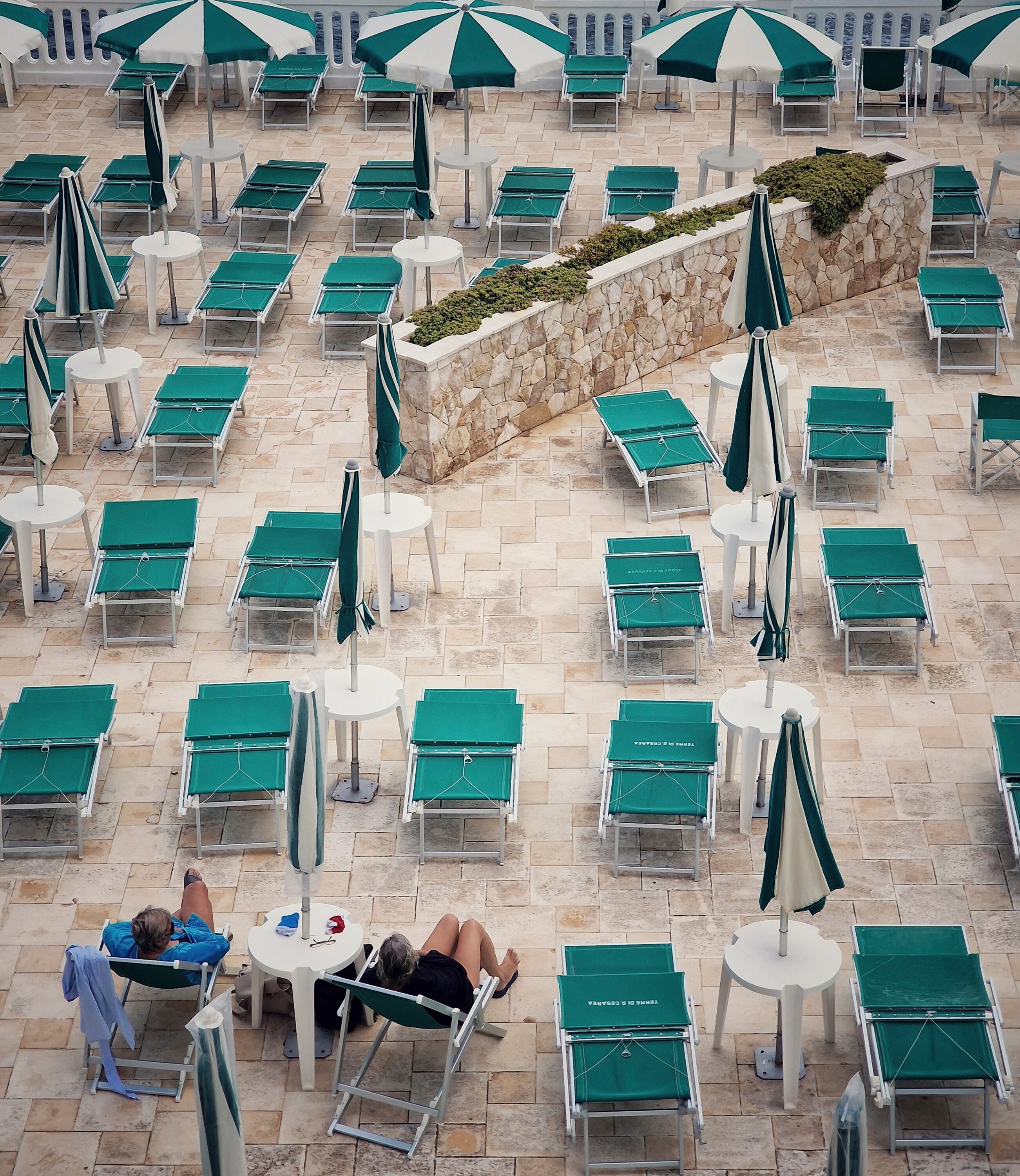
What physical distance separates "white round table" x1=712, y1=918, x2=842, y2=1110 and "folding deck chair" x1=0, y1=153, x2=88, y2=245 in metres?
12.7

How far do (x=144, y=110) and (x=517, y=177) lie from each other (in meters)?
4.18

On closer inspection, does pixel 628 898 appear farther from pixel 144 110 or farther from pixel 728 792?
pixel 144 110

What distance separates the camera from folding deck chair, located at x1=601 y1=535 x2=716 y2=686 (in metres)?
12.5

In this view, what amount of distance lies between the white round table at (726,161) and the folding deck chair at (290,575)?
23.3 ft

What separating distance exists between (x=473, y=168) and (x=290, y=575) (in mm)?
7094

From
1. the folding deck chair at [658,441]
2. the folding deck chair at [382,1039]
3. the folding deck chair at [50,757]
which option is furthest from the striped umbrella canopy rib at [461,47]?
the folding deck chair at [382,1039]

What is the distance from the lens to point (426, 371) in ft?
47.1

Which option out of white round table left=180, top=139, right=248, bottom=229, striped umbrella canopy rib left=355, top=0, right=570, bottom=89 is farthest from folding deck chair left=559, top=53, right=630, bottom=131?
white round table left=180, top=139, right=248, bottom=229

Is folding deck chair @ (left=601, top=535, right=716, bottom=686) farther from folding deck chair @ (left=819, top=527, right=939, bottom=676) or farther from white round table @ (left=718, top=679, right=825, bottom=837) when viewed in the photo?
white round table @ (left=718, top=679, right=825, bottom=837)

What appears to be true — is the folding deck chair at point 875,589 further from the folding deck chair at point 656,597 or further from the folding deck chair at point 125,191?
the folding deck chair at point 125,191

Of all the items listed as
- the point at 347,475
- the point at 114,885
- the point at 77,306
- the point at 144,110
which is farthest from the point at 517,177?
the point at 114,885

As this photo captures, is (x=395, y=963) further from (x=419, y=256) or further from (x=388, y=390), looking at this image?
(x=419, y=256)

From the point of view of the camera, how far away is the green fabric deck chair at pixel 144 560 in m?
12.9

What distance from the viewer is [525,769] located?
38.9 feet
